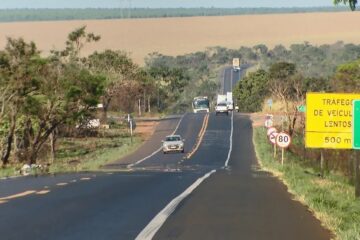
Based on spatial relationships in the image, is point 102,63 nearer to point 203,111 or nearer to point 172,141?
point 203,111

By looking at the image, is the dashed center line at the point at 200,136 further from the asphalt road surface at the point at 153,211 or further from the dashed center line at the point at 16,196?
the dashed center line at the point at 16,196

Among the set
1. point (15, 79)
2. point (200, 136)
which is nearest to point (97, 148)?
point (200, 136)

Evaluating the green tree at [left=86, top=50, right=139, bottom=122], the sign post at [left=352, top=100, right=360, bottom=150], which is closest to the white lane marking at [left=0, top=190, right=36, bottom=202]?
the sign post at [left=352, top=100, right=360, bottom=150]

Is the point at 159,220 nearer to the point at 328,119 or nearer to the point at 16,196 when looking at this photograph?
the point at 16,196

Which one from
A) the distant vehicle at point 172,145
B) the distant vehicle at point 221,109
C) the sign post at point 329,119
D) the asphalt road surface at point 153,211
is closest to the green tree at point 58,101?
the distant vehicle at point 172,145

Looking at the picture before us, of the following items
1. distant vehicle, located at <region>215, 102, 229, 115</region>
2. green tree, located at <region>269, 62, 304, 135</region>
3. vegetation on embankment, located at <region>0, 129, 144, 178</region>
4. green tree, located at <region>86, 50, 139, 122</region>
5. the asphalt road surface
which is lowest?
vegetation on embankment, located at <region>0, 129, 144, 178</region>

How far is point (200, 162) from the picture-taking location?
5481cm

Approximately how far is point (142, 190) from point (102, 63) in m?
76.5

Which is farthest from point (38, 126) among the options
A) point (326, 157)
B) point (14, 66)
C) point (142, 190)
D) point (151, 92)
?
point (151, 92)

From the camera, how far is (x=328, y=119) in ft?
80.0

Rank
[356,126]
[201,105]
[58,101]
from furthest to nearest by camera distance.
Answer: [201,105]
[58,101]
[356,126]

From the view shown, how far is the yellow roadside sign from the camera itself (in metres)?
24.2
